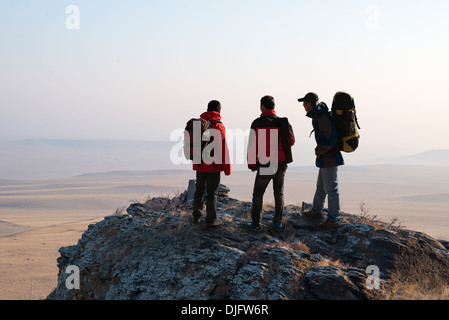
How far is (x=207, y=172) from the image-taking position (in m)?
7.02

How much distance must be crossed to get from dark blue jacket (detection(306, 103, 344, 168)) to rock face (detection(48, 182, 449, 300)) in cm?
146

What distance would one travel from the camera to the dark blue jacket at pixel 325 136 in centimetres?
722

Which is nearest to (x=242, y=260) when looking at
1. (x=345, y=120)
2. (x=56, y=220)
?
(x=345, y=120)

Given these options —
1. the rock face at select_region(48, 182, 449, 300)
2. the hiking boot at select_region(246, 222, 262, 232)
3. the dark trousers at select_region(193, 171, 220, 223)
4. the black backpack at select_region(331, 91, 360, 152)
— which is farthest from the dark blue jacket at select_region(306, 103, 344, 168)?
the dark trousers at select_region(193, 171, 220, 223)

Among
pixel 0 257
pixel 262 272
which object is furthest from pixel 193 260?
pixel 0 257

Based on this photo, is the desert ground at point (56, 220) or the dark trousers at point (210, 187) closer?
the dark trousers at point (210, 187)

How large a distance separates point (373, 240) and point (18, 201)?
61789 mm

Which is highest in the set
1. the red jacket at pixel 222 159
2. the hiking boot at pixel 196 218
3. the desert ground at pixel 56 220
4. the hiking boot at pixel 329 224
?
the red jacket at pixel 222 159

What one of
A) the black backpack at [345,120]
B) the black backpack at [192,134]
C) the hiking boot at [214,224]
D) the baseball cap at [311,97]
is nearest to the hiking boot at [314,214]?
the black backpack at [345,120]

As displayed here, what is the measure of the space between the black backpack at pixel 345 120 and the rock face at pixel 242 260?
1715mm

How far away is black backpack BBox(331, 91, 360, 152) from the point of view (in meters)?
7.22

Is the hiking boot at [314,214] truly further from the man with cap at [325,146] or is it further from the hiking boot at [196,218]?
the hiking boot at [196,218]

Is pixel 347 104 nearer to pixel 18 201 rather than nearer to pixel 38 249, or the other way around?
pixel 38 249

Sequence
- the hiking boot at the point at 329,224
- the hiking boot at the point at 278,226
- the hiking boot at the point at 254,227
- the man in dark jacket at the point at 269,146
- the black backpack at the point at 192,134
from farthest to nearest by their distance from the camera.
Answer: the hiking boot at the point at 329,224, the hiking boot at the point at 278,226, the hiking boot at the point at 254,227, the man in dark jacket at the point at 269,146, the black backpack at the point at 192,134
